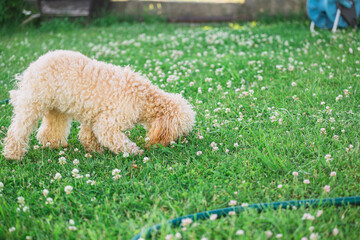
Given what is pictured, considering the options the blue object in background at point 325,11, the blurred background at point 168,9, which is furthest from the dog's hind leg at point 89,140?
the blurred background at point 168,9

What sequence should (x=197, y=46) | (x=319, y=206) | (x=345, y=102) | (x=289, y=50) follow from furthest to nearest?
(x=197, y=46), (x=289, y=50), (x=345, y=102), (x=319, y=206)

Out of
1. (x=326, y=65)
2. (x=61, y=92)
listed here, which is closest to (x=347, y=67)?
(x=326, y=65)

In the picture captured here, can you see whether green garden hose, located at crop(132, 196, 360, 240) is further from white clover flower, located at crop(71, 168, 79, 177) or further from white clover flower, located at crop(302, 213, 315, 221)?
white clover flower, located at crop(71, 168, 79, 177)

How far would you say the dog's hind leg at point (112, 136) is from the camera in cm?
310

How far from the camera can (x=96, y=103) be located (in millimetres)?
3072

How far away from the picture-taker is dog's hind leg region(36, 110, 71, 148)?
345 cm

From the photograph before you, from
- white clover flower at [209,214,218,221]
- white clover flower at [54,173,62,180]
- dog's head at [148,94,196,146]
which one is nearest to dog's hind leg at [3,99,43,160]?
white clover flower at [54,173,62,180]

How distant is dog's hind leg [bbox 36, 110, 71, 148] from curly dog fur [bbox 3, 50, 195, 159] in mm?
203

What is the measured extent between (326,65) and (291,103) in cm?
151

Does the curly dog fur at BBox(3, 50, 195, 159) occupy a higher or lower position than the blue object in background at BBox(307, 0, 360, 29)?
lower

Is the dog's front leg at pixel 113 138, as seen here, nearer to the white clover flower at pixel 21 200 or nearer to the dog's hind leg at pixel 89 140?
the dog's hind leg at pixel 89 140

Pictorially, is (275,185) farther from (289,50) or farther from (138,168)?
(289,50)

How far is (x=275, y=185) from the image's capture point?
2.59 metres

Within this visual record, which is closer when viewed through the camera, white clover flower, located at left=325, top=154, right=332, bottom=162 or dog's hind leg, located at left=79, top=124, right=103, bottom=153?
white clover flower, located at left=325, top=154, right=332, bottom=162
